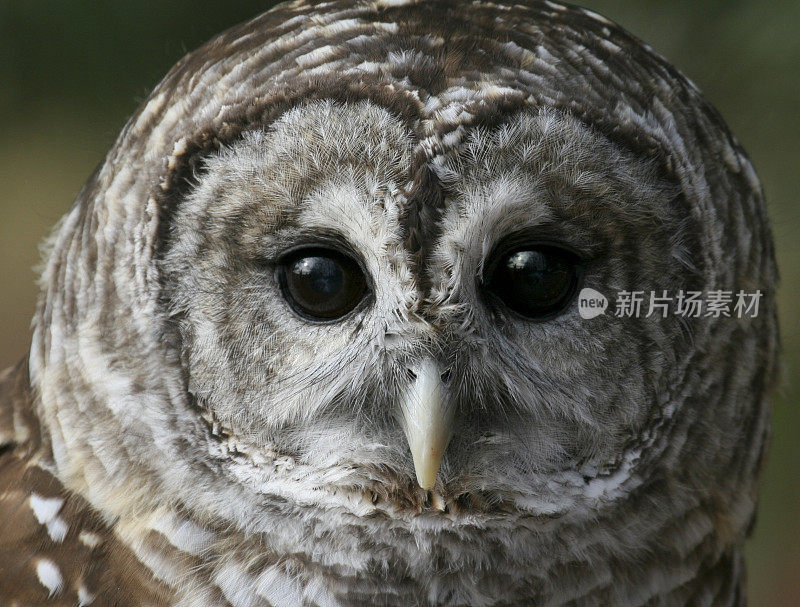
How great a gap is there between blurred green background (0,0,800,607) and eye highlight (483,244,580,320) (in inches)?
30.5

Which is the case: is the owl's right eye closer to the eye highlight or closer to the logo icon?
the eye highlight

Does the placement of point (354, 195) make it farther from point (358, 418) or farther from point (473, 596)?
point (473, 596)

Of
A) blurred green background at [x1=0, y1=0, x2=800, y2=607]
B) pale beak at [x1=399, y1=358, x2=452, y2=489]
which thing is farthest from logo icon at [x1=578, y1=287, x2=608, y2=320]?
blurred green background at [x1=0, y1=0, x2=800, y2=607]

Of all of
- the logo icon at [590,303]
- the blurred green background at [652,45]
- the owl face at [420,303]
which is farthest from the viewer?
the blurred green background at [652,45]

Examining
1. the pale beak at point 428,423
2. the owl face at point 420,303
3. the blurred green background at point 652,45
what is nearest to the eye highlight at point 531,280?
the owl face at point 420,303

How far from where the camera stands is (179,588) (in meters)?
1.45

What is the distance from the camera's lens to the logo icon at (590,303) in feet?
4.57

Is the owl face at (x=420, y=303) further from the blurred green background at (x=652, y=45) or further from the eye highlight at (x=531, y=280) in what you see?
the blurred green background at (x=652, y=45)

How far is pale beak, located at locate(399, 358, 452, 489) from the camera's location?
131 centimetres

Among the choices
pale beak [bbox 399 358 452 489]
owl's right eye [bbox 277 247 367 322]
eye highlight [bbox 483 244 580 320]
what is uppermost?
eye highlight [bbox 483 244 580 320]

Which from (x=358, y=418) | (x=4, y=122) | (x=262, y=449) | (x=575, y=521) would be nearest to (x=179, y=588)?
(x=262, y=449)

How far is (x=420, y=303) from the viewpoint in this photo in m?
1.28

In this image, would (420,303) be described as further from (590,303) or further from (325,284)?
(590,303)

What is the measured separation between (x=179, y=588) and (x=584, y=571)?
722 mm
